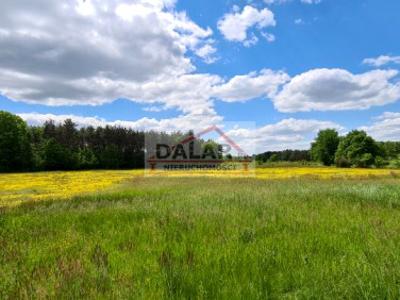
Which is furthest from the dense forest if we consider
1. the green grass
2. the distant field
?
the green grass

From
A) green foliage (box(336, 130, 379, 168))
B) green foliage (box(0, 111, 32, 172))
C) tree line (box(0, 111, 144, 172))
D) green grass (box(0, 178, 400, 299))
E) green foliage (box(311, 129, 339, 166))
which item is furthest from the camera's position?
green foliage (box(311, 129, 339, 166))

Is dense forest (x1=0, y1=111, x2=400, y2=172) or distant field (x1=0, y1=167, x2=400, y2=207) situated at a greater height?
dense forest (x1=0, y1=111, x2=400, y2=172)

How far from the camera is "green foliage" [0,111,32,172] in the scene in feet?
196

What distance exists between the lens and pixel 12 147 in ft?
201

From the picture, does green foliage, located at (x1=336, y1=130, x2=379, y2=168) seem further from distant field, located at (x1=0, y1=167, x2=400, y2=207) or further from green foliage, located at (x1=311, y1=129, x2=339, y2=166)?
distant field, located at (x1=0, y1=167, x2=400, y2=207)

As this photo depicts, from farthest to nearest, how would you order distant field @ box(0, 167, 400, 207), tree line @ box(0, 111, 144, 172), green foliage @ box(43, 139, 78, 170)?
1. green foliage @ box(43, 139, 78, 170)
2. tree line @ box(0, 111, 144, 172)
3. distant field @ box(0, 167, 400, 207)

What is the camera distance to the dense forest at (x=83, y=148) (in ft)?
204

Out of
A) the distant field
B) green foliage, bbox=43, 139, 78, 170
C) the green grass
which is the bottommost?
the distant field

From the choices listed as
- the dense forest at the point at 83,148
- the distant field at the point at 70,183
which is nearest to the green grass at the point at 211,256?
the distant field at the point at 70,183

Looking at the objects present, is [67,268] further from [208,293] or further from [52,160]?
[52,160]

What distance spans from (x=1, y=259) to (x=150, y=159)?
7089 centimetres

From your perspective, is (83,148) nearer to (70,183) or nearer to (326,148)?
(70,183)

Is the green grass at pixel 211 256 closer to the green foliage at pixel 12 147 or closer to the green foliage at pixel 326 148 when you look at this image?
the green foliage at pixel 12 147

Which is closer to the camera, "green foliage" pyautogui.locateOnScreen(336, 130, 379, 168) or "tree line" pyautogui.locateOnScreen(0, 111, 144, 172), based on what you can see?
"tree line" pyautogui.locateOnScreen(0, 111, 144, 172)
